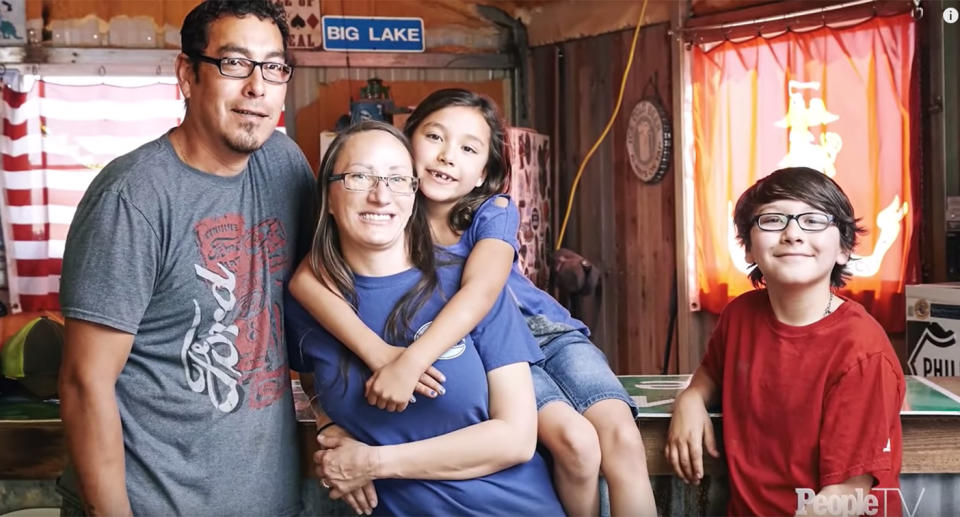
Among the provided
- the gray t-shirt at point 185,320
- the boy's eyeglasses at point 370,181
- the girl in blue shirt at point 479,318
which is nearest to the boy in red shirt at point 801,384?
the girl in blue shirt at point 479,318

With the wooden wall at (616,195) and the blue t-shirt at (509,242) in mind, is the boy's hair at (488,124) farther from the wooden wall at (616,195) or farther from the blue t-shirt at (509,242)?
the wooden wall at (616,195)

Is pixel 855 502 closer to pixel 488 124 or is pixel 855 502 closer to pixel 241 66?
pixel 488 124

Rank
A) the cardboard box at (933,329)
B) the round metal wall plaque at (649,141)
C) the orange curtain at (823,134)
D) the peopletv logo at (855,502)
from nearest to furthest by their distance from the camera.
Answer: the peopletv logo at (855,502), the cardboard box at (933,329), the orange curtain at (823,134), the round metal wall plaque at (649,141)

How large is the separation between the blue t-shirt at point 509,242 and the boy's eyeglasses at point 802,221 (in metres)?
0.51

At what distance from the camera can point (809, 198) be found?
6.00 ft

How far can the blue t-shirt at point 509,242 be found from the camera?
2010mm

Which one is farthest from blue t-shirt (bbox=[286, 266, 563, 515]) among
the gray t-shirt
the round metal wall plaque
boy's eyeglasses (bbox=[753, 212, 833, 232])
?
the round metal wall plaque

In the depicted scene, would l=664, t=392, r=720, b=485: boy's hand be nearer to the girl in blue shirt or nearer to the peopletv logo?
the girl in blue shirt

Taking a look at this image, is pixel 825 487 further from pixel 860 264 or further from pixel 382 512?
pixel 860 264

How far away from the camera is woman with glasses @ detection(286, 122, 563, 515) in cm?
163

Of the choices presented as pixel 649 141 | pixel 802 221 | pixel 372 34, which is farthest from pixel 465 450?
pixel 372 34

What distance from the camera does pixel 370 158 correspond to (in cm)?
171

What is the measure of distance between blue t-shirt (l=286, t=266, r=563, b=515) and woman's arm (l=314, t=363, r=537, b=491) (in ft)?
0.08

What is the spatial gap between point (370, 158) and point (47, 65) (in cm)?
512
